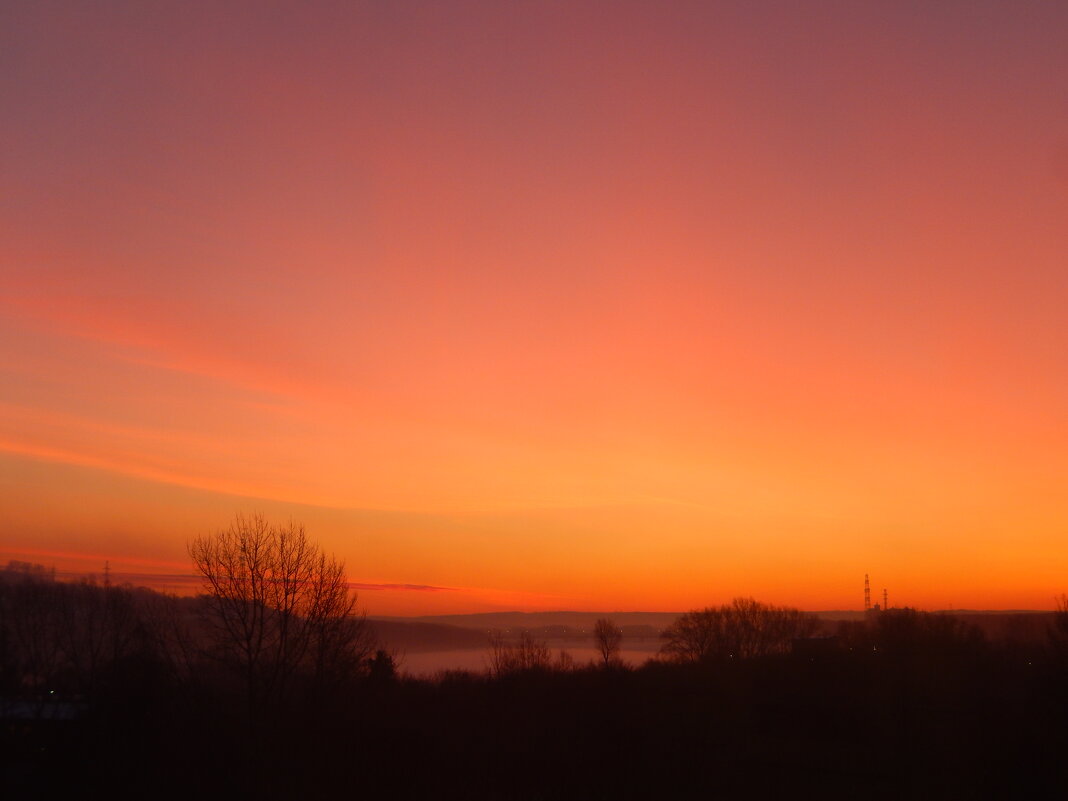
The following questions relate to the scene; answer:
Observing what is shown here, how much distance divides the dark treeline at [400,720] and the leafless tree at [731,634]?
4008cm

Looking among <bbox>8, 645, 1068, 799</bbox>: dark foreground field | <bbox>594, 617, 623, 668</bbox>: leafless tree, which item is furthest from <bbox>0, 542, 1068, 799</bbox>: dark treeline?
<bbox>594, 617, 623, 668</bbox>: leafless tree

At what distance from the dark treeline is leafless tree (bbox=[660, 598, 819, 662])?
4008cm

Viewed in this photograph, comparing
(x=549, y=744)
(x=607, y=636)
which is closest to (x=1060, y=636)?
(x=549, y=744)

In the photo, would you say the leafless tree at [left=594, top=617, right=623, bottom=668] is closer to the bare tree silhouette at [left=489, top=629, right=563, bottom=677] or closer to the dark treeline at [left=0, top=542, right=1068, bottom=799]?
the bare tree silhouette at [left=489, top=629, right=563, bottom=677]

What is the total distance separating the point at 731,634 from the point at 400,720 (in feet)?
242

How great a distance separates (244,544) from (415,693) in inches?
748

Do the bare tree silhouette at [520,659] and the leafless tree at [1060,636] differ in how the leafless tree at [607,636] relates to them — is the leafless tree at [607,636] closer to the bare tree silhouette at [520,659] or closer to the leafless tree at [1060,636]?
the bare tree silhouette at [520,659]

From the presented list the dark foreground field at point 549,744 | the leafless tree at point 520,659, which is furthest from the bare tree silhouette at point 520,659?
the dark foreground field at point 549,744

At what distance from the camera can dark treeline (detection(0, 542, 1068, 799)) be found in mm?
27141

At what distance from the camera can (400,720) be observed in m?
41.8

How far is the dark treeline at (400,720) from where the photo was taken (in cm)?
2714

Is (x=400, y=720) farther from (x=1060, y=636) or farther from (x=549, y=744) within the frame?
(x=1060, y=636)

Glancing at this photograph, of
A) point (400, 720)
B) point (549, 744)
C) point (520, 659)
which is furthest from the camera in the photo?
point (520, 659)

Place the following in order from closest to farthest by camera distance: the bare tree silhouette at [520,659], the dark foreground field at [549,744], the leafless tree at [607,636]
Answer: the dark foreground field at [549,744]
the bare tree silhouette at [520,659]
the leafless tree at [607,636]
